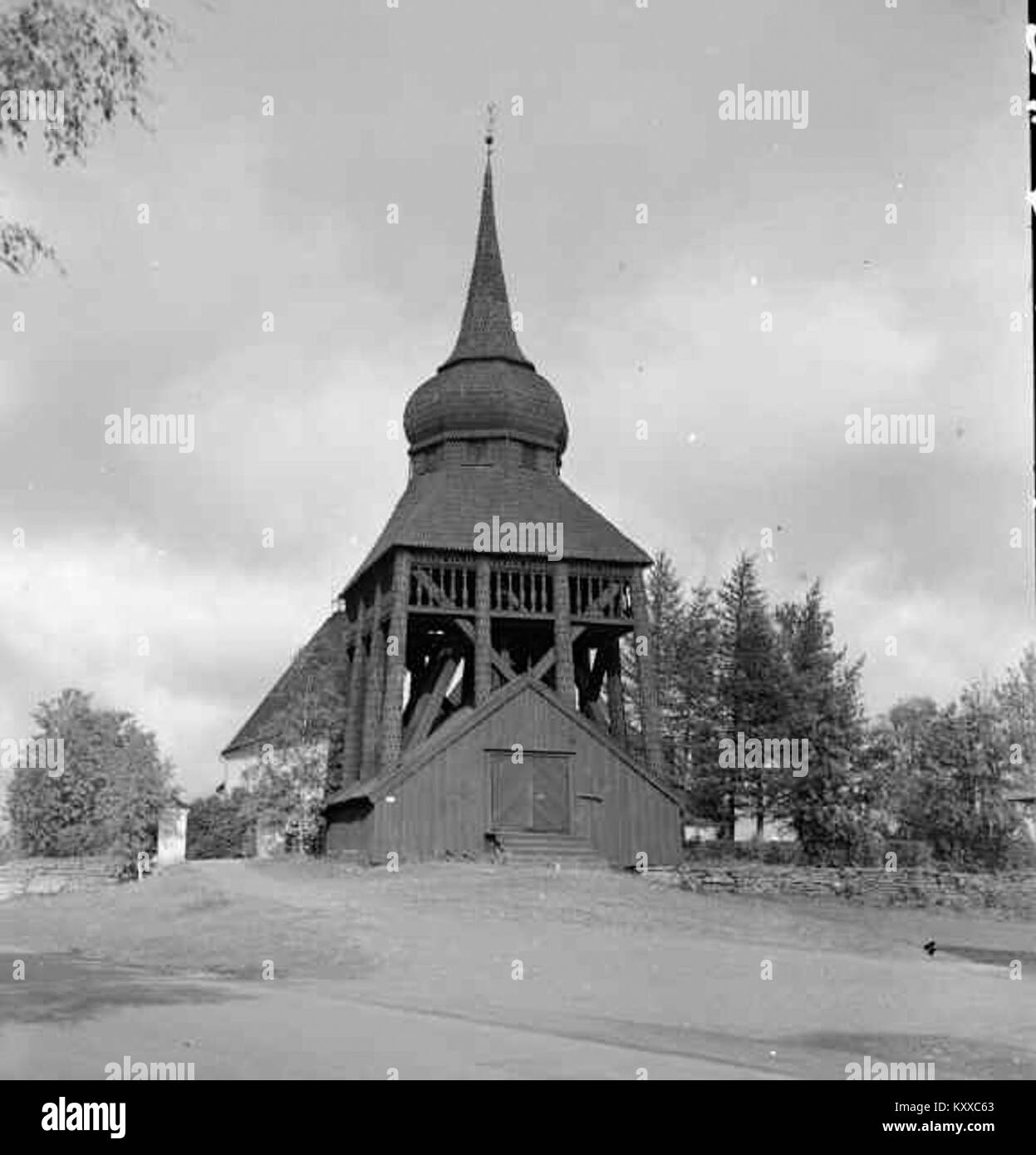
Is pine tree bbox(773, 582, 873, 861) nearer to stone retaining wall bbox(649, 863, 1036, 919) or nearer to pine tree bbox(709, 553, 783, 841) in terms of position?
pine tree bbox(709, 553, 783, 841)

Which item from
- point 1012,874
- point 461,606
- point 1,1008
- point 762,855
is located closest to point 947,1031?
point 1,1008

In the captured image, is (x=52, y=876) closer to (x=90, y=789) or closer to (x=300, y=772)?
(x=300, y=772)

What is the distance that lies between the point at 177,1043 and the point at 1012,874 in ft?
110

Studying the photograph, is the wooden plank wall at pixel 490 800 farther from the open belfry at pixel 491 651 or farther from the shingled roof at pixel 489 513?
the shingled roof at pixel 489 513

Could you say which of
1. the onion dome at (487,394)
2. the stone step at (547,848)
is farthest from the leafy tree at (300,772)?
the onion dome at (487,394)

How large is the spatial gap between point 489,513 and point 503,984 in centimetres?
3014

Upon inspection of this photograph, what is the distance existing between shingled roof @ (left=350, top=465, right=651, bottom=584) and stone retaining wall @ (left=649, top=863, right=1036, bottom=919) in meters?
13.5

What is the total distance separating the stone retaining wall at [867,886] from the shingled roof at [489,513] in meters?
13.5

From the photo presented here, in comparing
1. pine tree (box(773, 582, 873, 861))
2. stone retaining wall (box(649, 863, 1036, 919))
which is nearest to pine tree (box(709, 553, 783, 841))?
pine tree (box(773, 582, 873, 861))

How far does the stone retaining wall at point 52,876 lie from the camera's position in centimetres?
4628

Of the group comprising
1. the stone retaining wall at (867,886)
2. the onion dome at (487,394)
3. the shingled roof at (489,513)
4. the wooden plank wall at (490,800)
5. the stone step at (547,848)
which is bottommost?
the stone retaining wall at (867,886)

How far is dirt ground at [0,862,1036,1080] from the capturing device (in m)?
12.1
